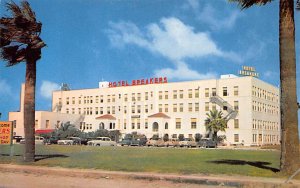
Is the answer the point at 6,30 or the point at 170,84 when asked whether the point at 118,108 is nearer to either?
the point at 170,84

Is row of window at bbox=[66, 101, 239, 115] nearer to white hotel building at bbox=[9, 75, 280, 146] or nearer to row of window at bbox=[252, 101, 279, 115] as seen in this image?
white hotel building at bbox=[9, 75, 280, 146]

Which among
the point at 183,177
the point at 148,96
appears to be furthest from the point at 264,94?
the point at 183,177

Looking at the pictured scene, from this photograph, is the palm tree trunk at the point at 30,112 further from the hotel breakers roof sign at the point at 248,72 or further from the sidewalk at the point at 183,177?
the hotel breakers roof sign at the point at 248,72

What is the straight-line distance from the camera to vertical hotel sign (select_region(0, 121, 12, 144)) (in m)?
26.0

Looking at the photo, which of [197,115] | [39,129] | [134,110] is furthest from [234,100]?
[39,129]

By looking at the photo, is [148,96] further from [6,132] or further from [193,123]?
[6,132]

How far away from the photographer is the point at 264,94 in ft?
298

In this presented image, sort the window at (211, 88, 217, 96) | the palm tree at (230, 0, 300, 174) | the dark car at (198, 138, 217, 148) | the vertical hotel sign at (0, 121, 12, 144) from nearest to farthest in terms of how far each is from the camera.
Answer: the palm tree at (230, 0, 300, 174) < the vertical hotel sign at (0, 121, 12, 144) < the dark car at (198, 138, 217, 148) < the window at (211, 88, 217, 96)

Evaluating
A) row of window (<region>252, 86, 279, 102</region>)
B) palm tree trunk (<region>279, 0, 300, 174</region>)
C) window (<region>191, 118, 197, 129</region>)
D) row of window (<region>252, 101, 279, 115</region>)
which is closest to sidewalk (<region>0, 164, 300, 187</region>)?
palm tree trunk (<region>279, 0, 300, 174</region>)

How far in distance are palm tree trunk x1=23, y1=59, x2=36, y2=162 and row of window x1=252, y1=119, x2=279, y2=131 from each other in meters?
66.3

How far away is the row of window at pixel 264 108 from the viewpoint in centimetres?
8631

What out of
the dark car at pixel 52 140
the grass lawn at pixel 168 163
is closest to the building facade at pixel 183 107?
the dark car at pixel 52 140

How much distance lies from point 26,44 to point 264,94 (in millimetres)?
73578

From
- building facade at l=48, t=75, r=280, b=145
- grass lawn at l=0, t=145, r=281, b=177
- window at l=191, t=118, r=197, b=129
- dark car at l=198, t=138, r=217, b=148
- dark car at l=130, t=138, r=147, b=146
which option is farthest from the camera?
window at l=191, t=118, r=197, b=129
